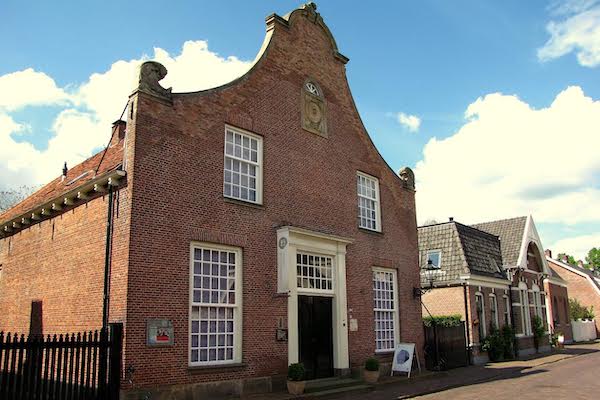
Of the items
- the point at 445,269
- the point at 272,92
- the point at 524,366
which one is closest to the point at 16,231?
→ the point at 272,92

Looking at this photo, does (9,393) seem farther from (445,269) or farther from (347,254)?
(445,269)

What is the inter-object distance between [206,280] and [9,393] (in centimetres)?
473

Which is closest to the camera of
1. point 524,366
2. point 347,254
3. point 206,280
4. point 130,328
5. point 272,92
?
point 130,328

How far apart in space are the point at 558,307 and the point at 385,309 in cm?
2681

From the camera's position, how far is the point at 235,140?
48.0 ft

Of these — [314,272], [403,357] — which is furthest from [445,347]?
[314,272]

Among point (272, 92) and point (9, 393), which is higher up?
point (272, 92)

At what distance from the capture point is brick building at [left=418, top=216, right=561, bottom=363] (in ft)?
82.2

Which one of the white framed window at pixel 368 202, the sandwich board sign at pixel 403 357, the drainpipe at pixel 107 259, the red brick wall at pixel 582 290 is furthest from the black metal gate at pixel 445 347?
the red brick wall at pixel 582 290

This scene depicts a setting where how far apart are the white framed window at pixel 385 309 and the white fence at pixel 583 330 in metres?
30.7

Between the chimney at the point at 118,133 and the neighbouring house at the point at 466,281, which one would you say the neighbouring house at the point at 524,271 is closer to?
the neighbouring house at the point at 466,281

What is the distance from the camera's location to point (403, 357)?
706 inches

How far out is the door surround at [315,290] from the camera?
1458 cm

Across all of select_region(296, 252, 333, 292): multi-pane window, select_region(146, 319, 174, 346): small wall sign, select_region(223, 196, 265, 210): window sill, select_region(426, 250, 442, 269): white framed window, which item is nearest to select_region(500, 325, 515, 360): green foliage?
select_region(426, 250, 442, 269): white framed window
